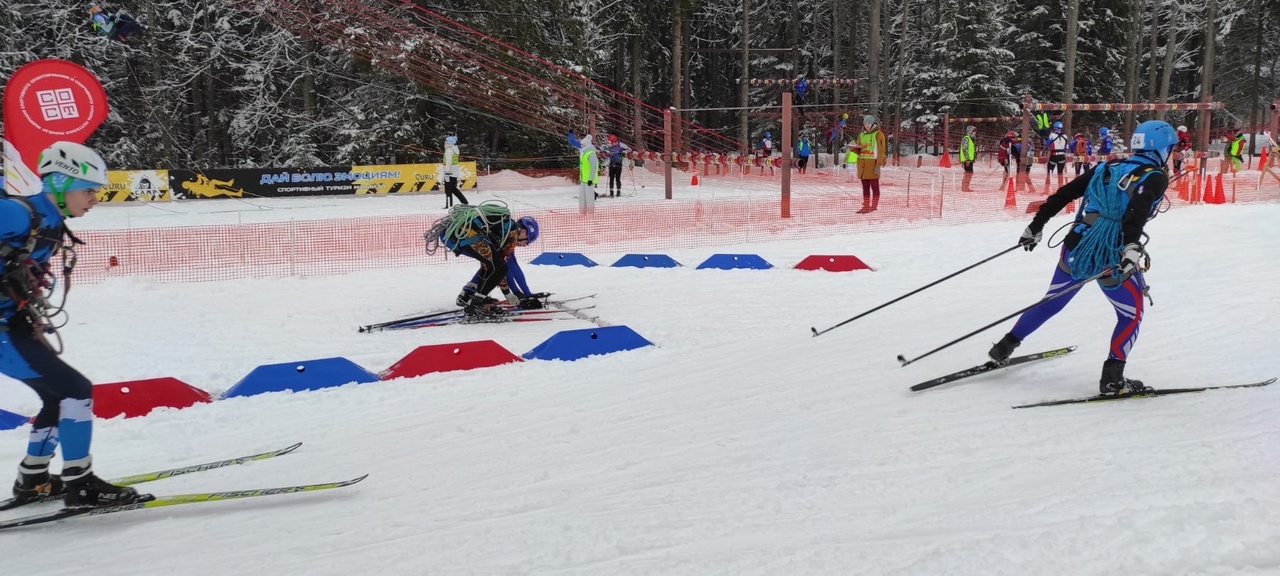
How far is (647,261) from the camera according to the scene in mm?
11484

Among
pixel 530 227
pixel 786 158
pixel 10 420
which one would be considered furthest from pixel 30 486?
pixel 786 158

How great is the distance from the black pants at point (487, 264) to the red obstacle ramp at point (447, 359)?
5.35 feet

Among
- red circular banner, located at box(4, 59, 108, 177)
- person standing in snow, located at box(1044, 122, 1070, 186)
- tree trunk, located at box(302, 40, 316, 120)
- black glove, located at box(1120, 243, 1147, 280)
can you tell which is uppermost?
tree trunk, located at box(302, 40, 316, 120)

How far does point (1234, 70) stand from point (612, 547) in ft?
157

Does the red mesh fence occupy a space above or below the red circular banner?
below

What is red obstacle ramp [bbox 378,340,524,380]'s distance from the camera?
21.2 ft

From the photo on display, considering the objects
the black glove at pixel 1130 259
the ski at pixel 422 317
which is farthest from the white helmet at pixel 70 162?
the black glove at pixel 1130 259

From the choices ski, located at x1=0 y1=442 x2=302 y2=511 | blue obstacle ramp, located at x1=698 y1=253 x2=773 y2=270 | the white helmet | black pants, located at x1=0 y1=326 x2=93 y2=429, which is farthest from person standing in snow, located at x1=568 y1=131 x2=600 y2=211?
black pants, located at x1=0 y1=326 x2=93 y2=429

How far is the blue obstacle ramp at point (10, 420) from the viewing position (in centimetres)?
528

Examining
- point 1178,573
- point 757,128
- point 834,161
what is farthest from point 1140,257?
point 757,128

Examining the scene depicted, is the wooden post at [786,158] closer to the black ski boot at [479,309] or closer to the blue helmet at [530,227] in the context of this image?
the blue helmet at [530,227]

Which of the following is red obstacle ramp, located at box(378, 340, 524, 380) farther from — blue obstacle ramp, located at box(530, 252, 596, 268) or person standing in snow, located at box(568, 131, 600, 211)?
person standing in snow, located at box(568, 131, 600, 211)

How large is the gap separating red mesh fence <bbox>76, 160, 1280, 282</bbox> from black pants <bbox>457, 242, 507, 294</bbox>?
3708 mm

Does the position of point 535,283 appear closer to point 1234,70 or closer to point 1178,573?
point 1178,573
